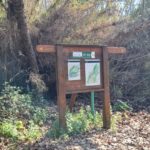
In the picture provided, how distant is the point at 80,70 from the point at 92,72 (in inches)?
Answer: 13.3

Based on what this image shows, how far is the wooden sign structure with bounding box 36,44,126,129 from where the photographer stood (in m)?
7.59

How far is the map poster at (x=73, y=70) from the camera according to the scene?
7.80 m

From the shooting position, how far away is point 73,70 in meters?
7.89

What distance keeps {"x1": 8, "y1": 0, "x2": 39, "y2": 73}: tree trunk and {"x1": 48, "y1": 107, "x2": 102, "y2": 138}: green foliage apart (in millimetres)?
2795

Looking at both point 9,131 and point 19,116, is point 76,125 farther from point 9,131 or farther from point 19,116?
point 19,116

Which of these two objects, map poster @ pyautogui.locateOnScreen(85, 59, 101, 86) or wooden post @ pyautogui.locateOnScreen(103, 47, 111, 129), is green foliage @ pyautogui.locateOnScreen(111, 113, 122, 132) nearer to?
wooden post @ pyautogui.locateOnScreen(103, 47, 111, 129)

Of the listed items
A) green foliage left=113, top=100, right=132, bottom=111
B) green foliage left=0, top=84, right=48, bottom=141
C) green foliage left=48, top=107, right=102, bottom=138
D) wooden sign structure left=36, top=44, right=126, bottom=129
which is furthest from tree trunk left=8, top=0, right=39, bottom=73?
green foliage left=48, top=107, right=102, bottom=138

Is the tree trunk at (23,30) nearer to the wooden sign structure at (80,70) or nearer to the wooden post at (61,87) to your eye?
the wooden sign structure at (80,70)

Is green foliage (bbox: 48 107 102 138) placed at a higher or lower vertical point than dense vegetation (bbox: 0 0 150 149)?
lower

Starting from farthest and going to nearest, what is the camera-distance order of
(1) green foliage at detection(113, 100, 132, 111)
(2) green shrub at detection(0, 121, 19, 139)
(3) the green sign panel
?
(1) green foliage at detection(113, 100, 132, 111), (3) the green sign panel, (2) green shrub at detection(0, 121, 19, 139)

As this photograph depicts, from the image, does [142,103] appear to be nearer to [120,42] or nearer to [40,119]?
[120,42]

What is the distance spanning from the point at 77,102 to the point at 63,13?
2642mm

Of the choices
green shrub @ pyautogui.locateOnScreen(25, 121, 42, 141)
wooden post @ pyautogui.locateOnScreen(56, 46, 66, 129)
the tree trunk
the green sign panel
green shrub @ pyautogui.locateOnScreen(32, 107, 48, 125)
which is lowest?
green shrub @ pyautogui.locateOnScreen(25, 121, 42, 141)

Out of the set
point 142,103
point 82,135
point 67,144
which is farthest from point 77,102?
point 67,144
